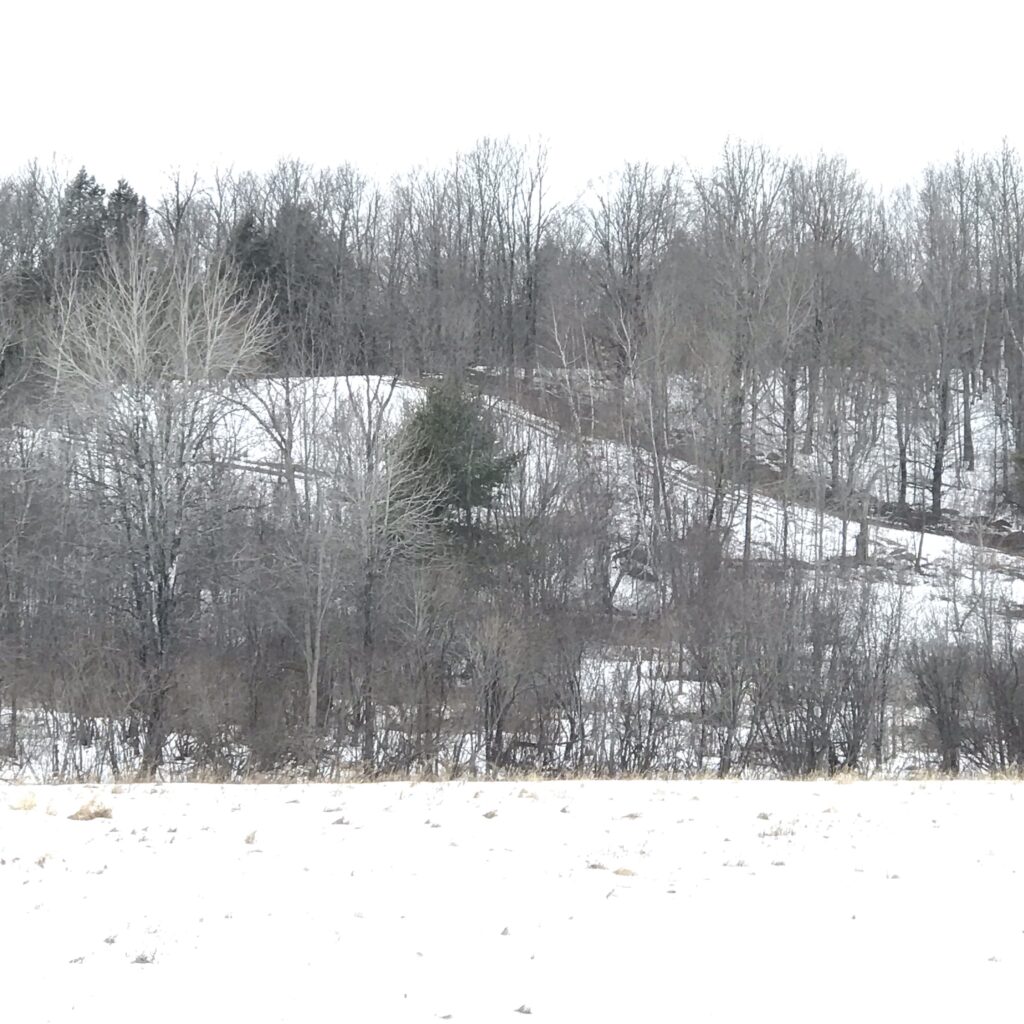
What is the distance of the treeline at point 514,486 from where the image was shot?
75.6 feet

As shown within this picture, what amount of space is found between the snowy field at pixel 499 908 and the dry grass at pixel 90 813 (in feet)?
0.32

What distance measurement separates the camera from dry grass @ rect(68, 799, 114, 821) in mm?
8598

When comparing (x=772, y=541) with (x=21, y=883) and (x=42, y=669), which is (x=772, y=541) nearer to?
(x=42, y=669)

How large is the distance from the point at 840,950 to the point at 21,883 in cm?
507

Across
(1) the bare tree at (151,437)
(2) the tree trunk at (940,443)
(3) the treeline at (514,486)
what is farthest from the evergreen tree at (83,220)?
(2) the tree trunk at (940,443)

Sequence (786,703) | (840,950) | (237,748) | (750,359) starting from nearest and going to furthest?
(840,950) → (237,748) → (786,703) → (750,359)

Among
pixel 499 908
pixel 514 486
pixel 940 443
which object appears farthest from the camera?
pixel 940 443

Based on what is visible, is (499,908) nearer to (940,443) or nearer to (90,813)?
(90,813)

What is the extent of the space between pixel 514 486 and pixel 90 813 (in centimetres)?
2637

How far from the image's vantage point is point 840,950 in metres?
6.32

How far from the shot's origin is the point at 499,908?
693 cm

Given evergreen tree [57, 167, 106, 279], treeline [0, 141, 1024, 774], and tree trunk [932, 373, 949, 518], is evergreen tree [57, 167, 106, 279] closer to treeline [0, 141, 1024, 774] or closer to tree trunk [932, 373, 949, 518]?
treeline [0, 141, 1024, 774]

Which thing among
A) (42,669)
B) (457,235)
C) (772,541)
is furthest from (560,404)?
(42,669)

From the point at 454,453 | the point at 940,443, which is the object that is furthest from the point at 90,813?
the point at 940,443
